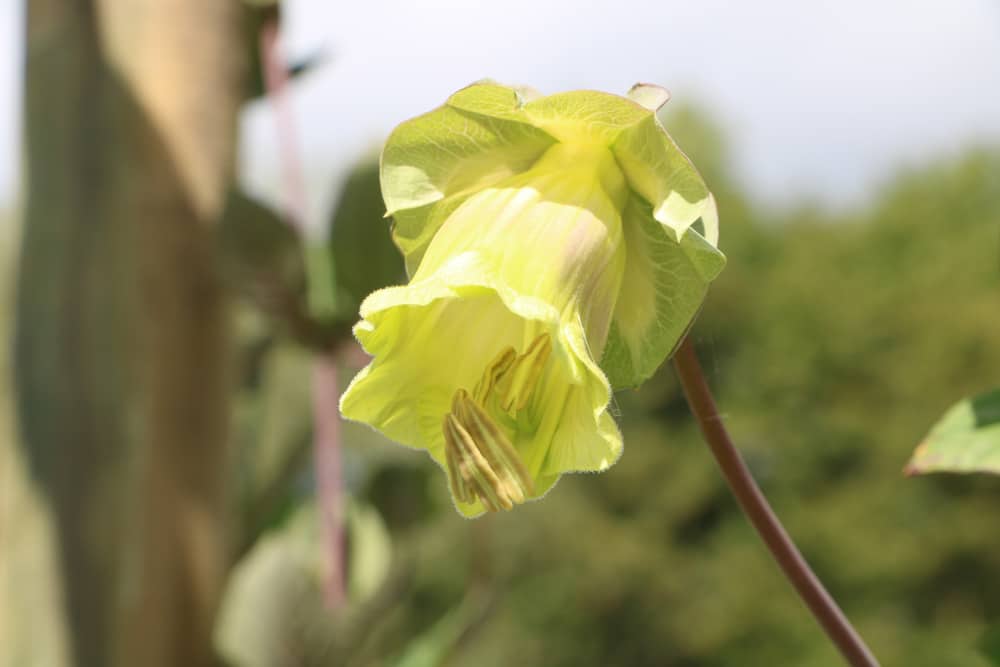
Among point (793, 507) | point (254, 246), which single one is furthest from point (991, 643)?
point (793, 507)

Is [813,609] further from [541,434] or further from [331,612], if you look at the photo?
[331,612]

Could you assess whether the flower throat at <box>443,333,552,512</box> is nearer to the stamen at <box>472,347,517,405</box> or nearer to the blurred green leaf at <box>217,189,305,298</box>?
the stamen at <box>472,347,517,405</box>

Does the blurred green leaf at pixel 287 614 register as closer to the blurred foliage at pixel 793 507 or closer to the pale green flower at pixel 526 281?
the pale green flower at pixel 526 281

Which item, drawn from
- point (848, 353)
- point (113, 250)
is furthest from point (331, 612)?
point (848, 353)

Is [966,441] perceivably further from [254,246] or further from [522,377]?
[254,246]

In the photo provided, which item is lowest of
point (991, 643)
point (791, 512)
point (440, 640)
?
point (791, 512)

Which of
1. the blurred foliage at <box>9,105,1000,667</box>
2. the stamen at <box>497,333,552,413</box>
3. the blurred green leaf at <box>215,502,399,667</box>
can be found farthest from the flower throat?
the blurred foliage at <box>9,105,1000,667</box>
